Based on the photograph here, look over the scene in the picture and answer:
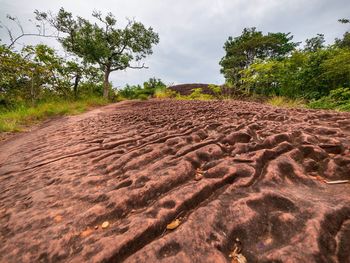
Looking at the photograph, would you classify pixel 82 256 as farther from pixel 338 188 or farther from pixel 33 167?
pixel 33 167

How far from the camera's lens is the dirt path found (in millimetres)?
975

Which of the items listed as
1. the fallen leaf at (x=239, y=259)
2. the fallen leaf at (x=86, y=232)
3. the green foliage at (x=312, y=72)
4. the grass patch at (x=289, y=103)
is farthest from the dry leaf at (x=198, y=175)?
the green foliage at (x=312, y=72)

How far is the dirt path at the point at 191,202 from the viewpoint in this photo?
975 mm

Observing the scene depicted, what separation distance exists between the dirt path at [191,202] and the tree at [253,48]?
16668 mm

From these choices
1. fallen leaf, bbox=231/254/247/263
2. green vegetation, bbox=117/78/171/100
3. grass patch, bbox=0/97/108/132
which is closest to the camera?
fallen leaf, bbox=231/254/247/263

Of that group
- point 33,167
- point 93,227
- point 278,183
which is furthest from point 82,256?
point 33,167

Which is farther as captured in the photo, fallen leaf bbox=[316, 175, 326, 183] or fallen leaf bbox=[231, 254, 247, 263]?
fallen leaf bbox=[316, 175, 326, 183]

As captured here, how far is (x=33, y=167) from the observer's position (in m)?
2.36

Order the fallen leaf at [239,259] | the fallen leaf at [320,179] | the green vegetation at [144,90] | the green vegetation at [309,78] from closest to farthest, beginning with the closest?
the fallen leaf at [239,259] → the fallen leaf at [320,179] → the green vegetation at [309,78] → the green vegetation at [144,90]

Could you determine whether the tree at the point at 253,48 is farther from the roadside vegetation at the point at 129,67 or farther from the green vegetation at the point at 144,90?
the green vegetation at the point at 144,90

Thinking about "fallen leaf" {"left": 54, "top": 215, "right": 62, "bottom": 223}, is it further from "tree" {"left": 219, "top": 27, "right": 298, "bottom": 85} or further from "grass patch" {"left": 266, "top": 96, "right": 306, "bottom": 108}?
"tree" {"left": 219, "top": 27, "right": 298, "bottom": 85}

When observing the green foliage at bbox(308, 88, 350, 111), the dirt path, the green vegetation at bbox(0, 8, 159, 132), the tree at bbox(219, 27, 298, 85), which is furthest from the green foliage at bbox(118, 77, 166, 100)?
the dirt path

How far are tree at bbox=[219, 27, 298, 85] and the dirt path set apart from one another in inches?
656

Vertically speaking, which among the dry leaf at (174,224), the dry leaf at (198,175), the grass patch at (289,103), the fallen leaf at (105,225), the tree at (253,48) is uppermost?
the tree at (253,48)
